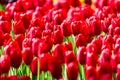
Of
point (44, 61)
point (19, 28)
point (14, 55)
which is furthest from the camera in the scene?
point (19, 28)

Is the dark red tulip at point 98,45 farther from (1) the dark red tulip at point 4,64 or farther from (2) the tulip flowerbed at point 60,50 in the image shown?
(1) the dark red tulip at point 4,64

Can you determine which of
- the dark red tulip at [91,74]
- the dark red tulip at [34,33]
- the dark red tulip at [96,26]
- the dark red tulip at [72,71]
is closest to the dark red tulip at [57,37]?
the dark red tulip at [34,33]

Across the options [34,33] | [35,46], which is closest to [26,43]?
[35,46]

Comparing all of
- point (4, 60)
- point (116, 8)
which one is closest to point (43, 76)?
point (4, 60)

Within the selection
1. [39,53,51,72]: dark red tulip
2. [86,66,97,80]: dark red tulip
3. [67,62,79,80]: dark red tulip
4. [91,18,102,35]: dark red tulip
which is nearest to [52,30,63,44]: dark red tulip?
[91,18,102,35]: dark red tulip

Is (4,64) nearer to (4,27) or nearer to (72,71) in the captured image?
(72,71)

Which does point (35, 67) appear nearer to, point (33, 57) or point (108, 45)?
point (33, 57)

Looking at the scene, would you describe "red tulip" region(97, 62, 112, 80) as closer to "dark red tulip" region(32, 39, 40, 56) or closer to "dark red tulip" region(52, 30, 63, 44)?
"dark red tulip" region(32, 39, 40, 56)
